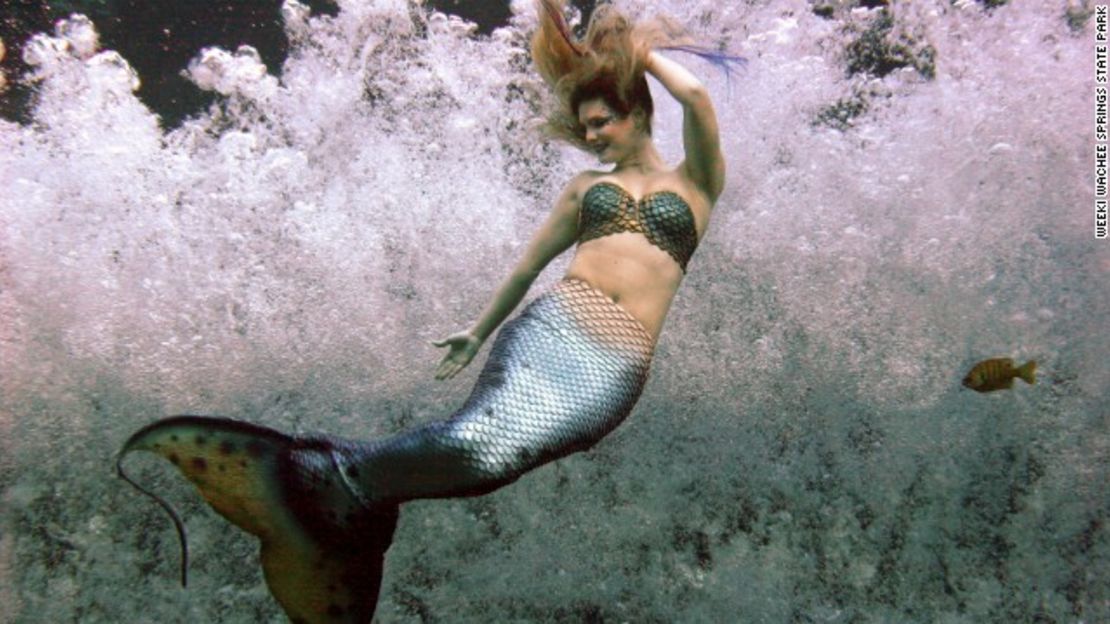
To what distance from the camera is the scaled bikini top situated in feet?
9.80

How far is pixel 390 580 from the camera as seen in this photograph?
8.09 metres

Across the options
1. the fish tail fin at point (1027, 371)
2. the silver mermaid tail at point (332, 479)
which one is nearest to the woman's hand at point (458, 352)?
the silver mermaid tail at point (332, 479)

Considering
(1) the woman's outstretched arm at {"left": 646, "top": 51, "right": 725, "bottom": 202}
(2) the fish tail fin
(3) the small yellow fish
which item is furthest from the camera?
(2) the fish tail fin

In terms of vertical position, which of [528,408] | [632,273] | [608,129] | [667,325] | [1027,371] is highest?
[608,129]

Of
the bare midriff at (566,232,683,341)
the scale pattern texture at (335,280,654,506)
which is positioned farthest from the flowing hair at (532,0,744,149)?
the scale pattern texture at (335,280,654,506)

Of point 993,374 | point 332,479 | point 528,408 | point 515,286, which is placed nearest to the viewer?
point 332,479

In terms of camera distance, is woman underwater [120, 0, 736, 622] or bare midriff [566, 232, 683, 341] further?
bare midriff [566, 232, 683, 341]

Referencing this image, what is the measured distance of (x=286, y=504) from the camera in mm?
2326

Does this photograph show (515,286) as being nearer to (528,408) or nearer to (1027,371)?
(528,408)

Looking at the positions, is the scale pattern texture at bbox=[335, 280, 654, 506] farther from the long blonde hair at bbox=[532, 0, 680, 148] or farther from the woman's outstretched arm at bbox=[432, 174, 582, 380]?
the long blonde hair at bbox=[532, 0, 680, 148]

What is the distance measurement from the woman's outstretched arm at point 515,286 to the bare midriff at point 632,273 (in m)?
0.30

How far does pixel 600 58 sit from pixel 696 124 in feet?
1.52

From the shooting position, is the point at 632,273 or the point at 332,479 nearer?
the point at 332,479

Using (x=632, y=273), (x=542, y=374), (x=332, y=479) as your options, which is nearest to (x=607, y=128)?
(x=632, y=273)
